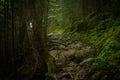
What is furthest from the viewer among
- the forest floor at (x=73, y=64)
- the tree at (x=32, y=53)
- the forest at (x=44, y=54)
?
the tree at (x=32, y=53)

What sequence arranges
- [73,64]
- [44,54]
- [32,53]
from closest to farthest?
[44,54]
[32,53]
[73,64]

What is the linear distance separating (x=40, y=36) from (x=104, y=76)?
4.04 meters

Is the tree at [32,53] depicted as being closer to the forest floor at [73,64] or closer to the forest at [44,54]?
the forest at [44,54]

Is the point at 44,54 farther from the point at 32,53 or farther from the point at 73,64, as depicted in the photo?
the point at 73,64

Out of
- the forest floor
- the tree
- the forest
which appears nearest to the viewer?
the forest

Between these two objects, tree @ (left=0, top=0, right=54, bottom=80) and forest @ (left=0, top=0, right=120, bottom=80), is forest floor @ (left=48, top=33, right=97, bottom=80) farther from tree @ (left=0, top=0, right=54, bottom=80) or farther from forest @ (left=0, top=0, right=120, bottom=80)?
tree @ (left=0, top=0, right=54, bottom=80)

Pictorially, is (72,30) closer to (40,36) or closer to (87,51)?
(87,51)

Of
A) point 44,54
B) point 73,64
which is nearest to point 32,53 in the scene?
point 44,54

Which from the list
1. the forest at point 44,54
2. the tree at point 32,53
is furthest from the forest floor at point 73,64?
the tree at point 32,53

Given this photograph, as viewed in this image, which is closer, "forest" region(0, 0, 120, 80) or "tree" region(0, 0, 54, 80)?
"forest" region(0, 0, 120, 80)

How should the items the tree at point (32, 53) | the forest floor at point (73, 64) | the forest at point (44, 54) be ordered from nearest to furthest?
the forest at point (44, 54)
the forest floor at point (73, 64)
the tree at point (32, 53)

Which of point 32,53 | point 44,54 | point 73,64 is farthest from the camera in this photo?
point 73,64

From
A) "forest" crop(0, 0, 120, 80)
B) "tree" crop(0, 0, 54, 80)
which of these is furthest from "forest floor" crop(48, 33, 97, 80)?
"tree" crop(0, 0, 54, 80)

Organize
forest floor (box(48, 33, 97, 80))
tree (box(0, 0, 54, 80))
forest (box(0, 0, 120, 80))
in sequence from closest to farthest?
forest (box(0, 0, 120, 80)), forest floor (box(48, 33, 97, 80)), tree (box(0, 0, 54, 80))
